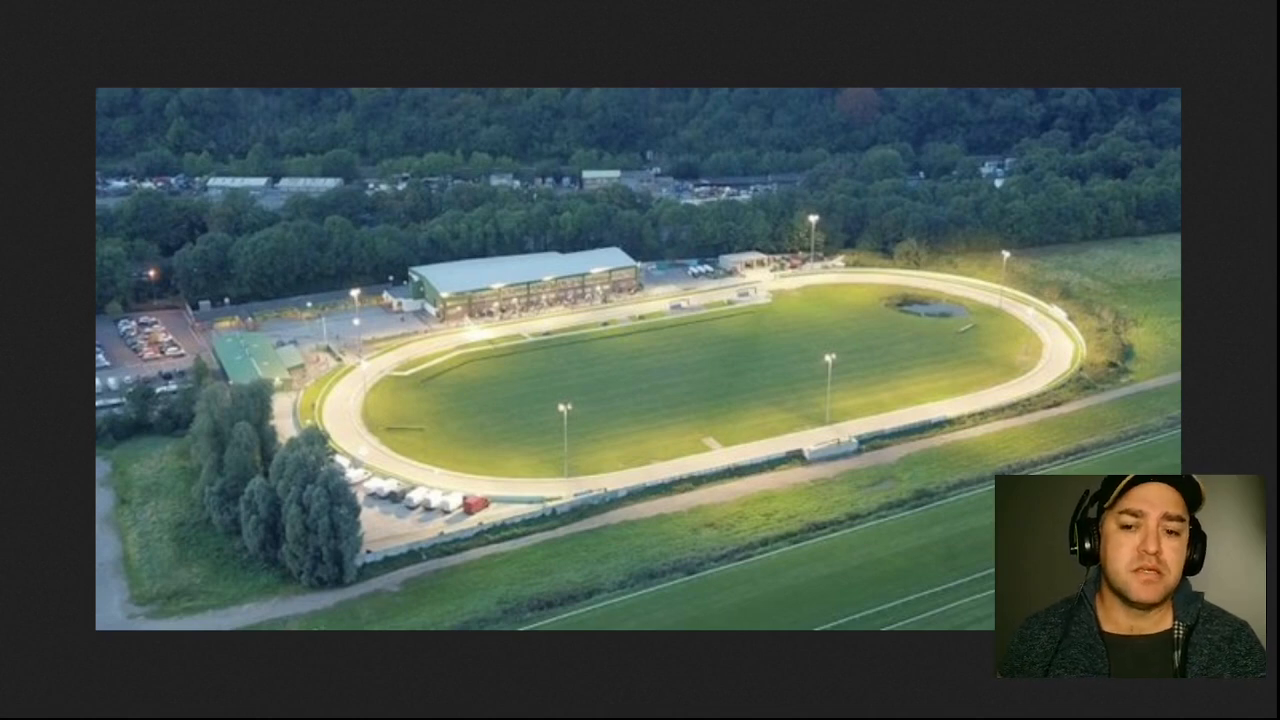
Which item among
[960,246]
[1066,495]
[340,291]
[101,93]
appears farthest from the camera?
[960,246]

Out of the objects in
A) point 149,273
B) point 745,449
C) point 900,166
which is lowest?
point 745,449

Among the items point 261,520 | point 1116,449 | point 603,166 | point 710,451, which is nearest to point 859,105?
point 603,166

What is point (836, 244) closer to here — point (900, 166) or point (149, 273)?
point (900, 166)

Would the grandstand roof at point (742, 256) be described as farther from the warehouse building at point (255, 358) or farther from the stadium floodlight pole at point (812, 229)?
the warehouse building at point (255, 358)

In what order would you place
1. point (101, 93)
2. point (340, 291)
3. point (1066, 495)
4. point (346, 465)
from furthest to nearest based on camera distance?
1. point (340, 291)
2. point (101, 93)
3. point (346, 465)
4. point (1066, 495)

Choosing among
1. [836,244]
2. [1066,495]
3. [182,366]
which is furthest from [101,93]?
[1066,495]

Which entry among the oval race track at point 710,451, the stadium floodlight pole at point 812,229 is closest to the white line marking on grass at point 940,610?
the oval race track at point 710,451

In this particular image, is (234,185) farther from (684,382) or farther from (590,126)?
(684,382)

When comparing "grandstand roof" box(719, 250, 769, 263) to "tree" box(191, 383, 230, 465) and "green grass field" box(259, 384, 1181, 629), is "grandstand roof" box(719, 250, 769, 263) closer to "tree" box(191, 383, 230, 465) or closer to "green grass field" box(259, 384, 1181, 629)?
"green grass field" box(259, 384, 1181, 629)
